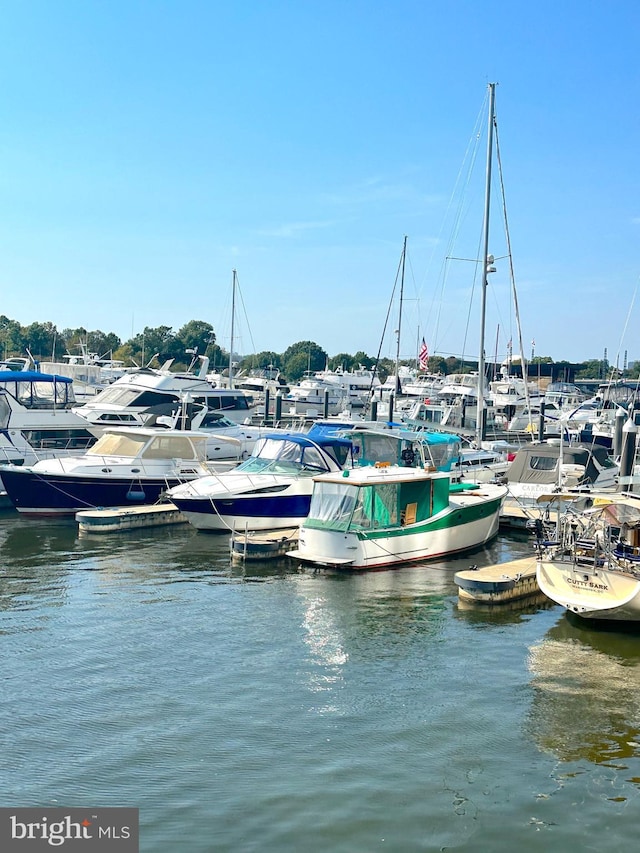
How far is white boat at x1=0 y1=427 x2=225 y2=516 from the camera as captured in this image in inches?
1065

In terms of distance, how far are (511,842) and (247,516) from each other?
1618 centimetres

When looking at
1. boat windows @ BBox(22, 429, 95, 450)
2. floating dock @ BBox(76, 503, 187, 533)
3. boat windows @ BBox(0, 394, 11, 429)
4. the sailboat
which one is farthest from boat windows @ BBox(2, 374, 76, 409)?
the sailboat

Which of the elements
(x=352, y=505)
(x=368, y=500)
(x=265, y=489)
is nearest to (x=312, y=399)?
(x=265, y=489)

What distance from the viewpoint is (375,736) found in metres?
11.2

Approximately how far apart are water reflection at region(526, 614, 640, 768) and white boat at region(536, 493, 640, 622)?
622 mm

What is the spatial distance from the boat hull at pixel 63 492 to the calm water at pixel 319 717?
8.17 metres

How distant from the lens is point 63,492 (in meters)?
27.2

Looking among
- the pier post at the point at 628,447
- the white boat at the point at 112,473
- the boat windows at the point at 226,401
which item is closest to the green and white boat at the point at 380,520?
the pier post at the point at 628,447

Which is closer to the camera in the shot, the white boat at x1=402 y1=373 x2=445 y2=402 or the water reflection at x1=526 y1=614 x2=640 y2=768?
the water reflection at x1=526 y1=614 x2=640 y2=768

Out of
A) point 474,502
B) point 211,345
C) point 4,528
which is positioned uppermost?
point 211,345

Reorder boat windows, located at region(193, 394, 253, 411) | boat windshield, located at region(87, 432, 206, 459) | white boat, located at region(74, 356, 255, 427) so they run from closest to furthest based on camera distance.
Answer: boat windshield, located at region(87, 432, 206, 459), white boat, located at region(74, 356, 255, 427), boat windows, located at region(193, 394, 253, 411)

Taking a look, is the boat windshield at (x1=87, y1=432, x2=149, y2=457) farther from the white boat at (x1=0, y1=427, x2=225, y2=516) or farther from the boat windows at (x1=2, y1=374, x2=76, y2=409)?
the boat windows at (x1=2, y1=374, x2=76, y2=409)

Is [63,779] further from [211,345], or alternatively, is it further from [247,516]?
[211,345]

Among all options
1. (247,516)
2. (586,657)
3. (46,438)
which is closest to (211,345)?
(46,438)
